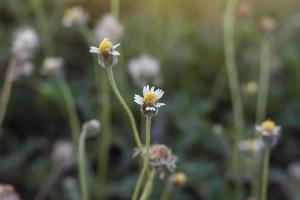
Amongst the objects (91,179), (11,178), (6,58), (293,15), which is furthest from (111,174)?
(293,15)

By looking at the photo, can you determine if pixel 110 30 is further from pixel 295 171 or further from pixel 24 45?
pixel 295 171

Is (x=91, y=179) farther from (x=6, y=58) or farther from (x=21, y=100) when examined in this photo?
(x=6, y=58)

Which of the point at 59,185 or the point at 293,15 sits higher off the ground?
the point at 293,15

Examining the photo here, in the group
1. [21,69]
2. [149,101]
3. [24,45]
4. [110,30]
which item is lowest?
[149,101]

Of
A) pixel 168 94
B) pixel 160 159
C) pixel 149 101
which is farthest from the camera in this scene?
pixel 168 94

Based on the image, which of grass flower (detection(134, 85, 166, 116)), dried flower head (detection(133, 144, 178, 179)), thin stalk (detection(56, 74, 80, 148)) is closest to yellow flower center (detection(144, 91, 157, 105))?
grass flower (detection(134, 85, 166, 116))

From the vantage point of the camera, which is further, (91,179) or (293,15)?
(293,15)

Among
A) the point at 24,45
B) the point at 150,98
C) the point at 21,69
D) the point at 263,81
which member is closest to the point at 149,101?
the point at 150,98

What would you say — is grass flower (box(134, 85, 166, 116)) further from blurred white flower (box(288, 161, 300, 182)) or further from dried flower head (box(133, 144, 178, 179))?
blurred white flower (box(288, 161, 300, 182))
